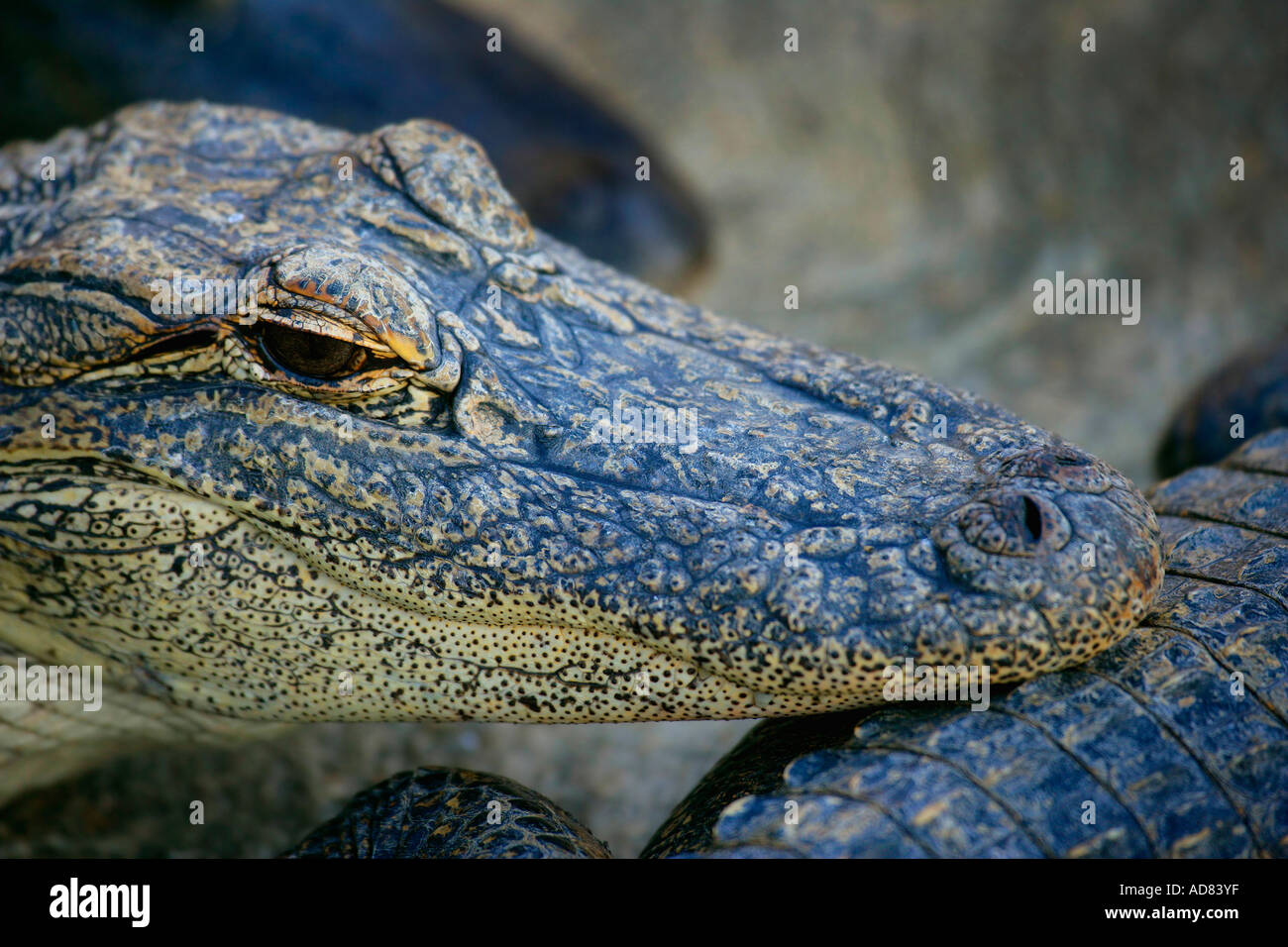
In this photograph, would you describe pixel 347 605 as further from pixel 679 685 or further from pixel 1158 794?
pixel 1158 794

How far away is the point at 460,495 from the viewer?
2.25m

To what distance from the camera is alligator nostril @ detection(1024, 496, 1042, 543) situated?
2031mm

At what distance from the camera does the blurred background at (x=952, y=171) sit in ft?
16.9

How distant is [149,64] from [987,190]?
4179 millimetres

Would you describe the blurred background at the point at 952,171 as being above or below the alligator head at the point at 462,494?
above

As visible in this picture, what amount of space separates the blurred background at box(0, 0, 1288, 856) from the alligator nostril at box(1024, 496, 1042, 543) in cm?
285

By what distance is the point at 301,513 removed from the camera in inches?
89.9

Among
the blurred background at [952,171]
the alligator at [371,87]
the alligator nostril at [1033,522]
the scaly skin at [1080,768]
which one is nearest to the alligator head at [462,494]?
the alligator nostril at [1033,522]

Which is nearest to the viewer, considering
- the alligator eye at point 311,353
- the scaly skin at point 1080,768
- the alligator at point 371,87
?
the scaly skin at point 1080,768

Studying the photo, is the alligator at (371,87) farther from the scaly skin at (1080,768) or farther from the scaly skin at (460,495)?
the scaly skin at (1080,768)

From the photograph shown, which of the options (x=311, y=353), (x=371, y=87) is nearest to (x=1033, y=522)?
(x=311, y=353)

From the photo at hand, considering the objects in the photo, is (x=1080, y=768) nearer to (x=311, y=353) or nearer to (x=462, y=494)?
(x=462, y=494)
